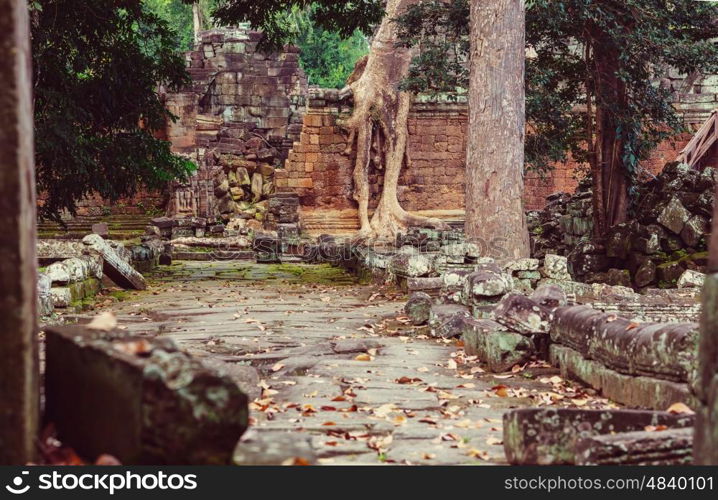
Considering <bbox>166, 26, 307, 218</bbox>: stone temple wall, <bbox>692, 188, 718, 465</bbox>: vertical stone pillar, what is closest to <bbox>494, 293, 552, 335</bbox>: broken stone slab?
<bbox>692, 188, 718, 465</bbox>: vertical stone pillar

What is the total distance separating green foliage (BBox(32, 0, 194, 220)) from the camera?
1301cm

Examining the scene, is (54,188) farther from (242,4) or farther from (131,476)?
(131,476)

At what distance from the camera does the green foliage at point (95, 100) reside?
1301cm

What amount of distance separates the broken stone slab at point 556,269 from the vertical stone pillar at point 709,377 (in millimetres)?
7163

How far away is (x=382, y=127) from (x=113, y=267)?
10519mm

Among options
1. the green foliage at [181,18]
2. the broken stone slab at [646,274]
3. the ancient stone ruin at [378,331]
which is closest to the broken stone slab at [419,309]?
the ancient stone ruin at [378,331]

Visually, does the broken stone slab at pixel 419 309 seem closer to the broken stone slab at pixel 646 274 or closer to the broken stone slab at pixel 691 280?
the broken stone slab at pixel 691 280

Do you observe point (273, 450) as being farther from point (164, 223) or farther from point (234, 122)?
point (234, 122)

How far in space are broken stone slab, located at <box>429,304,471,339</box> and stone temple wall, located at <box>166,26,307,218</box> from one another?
1747 centimetres

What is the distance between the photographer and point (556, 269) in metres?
10.1

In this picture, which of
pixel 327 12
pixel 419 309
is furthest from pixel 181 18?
pixel 419 309

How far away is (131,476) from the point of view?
8.91 ft

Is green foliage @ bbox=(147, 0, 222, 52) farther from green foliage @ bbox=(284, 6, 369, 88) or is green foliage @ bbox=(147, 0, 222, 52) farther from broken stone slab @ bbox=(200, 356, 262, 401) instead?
broken stone slab @ bbox=(200, 356, 262, 401)

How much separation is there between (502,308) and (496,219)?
4.20 meters
